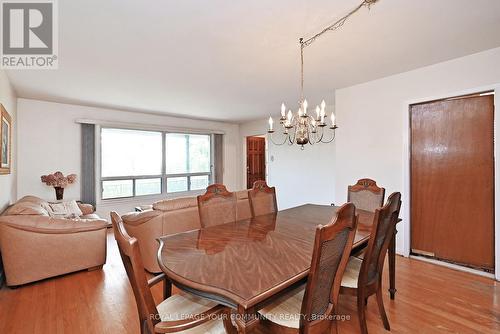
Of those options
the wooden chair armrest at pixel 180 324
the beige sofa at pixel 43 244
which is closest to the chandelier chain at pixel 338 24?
the wooden chair armrest at pixel 180 324

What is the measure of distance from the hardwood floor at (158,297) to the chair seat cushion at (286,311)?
2.44ft

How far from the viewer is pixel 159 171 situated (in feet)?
19.6

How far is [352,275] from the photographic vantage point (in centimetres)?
183

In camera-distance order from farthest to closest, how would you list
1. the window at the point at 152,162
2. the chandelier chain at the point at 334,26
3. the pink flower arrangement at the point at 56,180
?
the window at the point at 152,162
the pink flower arrangement at the point at 56,180
the chandelier chain at the point at 334,26

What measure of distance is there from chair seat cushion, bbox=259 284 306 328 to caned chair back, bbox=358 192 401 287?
0.50 meters

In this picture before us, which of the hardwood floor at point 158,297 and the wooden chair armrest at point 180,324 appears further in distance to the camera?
the hardwood floor at point 158,297

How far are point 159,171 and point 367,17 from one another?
5.24 m

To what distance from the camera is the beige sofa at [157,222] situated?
268 cm

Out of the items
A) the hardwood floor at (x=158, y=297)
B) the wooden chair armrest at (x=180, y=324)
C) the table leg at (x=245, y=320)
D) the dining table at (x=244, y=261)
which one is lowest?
the hardwood floor at (x=158, y=297)

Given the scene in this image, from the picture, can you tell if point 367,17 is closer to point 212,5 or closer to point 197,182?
point 212,5

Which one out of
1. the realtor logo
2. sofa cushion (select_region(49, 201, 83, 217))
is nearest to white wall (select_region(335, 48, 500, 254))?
the realtor logo

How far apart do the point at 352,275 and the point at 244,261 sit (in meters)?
0.95

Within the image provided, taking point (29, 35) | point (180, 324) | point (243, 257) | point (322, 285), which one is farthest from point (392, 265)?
point (29, 35)

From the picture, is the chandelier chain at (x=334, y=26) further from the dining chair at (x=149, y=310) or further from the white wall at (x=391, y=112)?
the dining chair at (x=149, y=310)
